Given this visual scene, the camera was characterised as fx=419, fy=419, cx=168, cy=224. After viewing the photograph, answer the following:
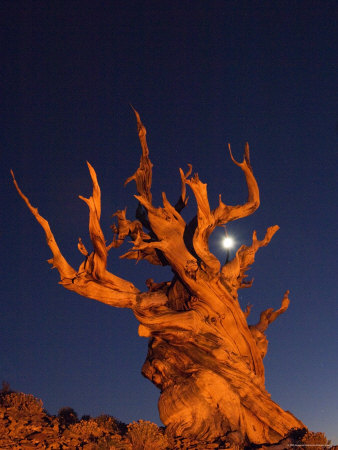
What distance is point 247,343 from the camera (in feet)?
36.0

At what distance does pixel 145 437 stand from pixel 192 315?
307 centimetres

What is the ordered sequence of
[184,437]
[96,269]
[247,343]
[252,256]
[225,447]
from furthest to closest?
1. [252,256]
2. [247,343]
3. [96,269]
4. [184,437]
5. [225,447]

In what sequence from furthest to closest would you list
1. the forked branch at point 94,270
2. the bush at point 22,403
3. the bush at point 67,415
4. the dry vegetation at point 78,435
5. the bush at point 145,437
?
the bush at point 67,415, the forked branch at point 94,270, the bush at point 22,403, the bush at point 145,437, the dry vegetation at point 78,435

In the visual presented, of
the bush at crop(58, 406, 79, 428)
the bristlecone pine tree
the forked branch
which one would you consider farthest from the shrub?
the forked branch

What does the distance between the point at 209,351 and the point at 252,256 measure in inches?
123

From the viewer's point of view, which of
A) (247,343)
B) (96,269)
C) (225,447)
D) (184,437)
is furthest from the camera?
(247,343)

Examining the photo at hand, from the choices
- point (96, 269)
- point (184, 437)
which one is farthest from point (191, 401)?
point (96, 269)

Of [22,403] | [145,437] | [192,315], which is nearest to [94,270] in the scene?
[192,315]

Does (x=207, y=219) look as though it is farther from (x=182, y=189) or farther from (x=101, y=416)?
(x=101, y=416)

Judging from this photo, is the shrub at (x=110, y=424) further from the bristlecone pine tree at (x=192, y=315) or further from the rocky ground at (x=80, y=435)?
the bristlecone pine tree at (x=192, y=315)

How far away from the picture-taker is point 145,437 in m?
7.57

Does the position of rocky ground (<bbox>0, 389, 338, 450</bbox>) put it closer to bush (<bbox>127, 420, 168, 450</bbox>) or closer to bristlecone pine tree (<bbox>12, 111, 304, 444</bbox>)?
bush (<bbox>127, 420, 168, 450</bbox>)

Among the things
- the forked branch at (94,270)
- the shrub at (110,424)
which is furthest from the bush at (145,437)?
the forked branch at (94,270)

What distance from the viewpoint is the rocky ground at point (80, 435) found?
705 cm
